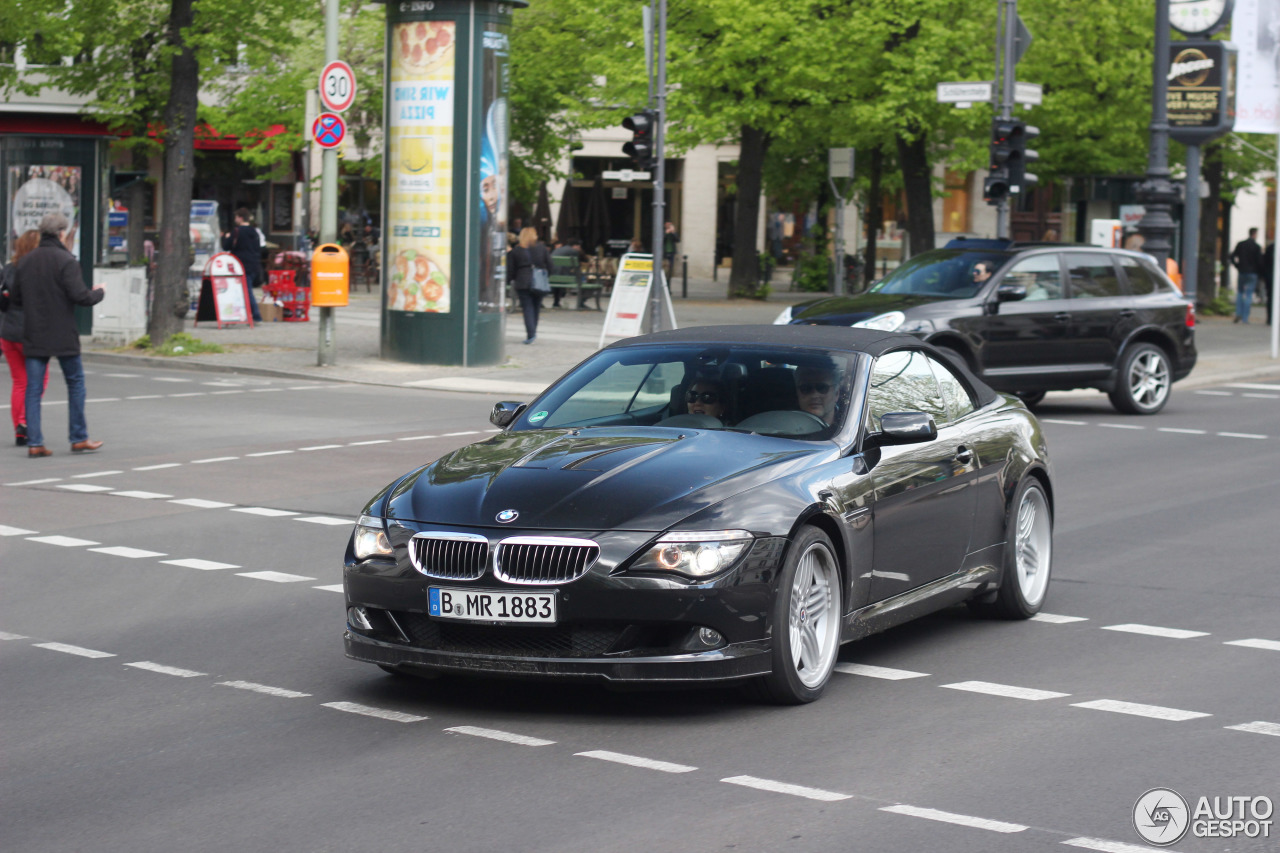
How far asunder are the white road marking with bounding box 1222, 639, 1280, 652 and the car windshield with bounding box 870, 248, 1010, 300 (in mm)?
10707

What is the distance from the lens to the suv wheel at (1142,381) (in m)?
19.3

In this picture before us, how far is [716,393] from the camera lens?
24.0 feet

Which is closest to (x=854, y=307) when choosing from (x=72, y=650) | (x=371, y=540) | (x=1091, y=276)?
(x=1091, y=276)

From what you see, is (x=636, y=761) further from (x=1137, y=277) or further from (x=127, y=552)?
(x=1137, y=277)

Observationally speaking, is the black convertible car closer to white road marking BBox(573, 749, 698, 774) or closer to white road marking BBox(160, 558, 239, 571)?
white road marking BBox(573, 749, 698, 774)

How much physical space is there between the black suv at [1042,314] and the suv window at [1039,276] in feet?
0.03

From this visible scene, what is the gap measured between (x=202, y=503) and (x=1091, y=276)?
1083 centimetres

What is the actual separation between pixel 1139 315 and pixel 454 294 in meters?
8.70

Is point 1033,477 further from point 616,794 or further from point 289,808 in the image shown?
point 289,808

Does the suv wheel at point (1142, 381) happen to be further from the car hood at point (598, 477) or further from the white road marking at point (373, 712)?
the white road marking at point (373, 712)

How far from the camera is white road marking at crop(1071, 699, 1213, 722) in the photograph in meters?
6.48

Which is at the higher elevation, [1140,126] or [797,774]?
[1140,126]

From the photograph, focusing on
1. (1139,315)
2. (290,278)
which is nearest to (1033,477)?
(1139,315)

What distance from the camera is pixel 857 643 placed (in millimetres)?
7840
